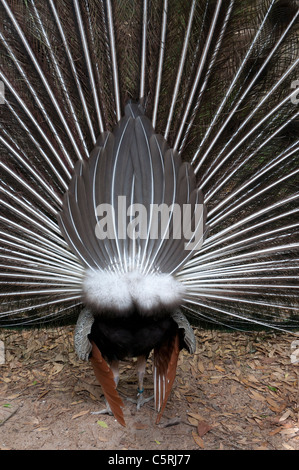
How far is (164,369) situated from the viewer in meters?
2.95

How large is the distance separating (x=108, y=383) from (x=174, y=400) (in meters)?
0.82

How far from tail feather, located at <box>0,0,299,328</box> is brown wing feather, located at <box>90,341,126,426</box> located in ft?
1.39

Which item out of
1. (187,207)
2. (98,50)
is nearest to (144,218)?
(187,207)

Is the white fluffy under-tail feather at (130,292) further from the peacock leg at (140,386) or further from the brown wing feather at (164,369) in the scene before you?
the peacock leg at (140,386)

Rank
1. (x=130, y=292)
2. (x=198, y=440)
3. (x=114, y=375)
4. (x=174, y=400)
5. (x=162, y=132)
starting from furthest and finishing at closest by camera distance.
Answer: (x=174, y=400), (x=114, y=375), (x=162, y=132), (x=198, y=440), (x=130, y=292)

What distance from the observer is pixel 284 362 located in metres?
3.99

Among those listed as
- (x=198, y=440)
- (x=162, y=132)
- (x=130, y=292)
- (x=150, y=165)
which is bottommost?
(x=198, y=440)

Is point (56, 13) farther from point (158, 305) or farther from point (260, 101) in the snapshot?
point (158, 305)

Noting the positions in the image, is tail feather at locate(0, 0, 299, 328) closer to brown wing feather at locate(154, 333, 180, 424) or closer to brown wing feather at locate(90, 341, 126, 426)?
brown wing feather at locate(154, 333, 180, 424)

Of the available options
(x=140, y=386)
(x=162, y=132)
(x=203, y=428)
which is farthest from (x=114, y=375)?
(x=162, y=132)

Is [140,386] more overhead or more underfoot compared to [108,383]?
more underfoot

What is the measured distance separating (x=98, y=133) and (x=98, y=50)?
53 cm

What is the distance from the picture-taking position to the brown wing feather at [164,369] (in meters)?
2.83

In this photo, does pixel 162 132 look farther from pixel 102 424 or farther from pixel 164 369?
pixel 102 424
